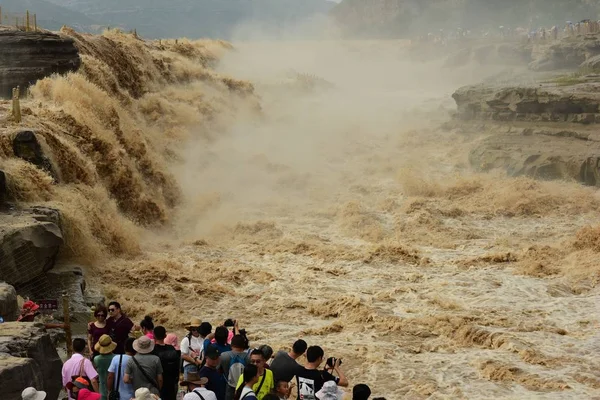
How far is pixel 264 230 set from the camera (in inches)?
632

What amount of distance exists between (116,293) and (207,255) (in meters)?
3.18

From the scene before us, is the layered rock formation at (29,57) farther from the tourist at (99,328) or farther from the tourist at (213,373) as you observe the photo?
the tourist at (213,373)

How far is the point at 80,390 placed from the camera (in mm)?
5254

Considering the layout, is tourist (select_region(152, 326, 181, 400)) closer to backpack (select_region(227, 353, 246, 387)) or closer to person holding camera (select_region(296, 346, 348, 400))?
backpack (select_region(227, 353, 246, 387))

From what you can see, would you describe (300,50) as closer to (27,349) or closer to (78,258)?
(78,258)

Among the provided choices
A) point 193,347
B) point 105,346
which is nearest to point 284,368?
point 193,347

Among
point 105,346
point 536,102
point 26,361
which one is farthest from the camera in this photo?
point 536,102

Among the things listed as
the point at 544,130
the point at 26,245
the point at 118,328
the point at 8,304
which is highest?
the point at 544,130

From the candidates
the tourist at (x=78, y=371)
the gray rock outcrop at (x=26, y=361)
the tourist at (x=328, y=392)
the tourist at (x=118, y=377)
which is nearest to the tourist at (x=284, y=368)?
the tourist at (x=328, y=392)

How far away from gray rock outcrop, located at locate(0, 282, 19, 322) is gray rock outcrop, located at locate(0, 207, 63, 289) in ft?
5.32

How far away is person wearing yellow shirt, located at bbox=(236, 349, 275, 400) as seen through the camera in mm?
5328

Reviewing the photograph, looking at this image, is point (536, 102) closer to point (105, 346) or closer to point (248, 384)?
point (105, 346)

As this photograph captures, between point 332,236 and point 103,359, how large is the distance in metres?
10.4

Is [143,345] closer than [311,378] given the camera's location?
No
